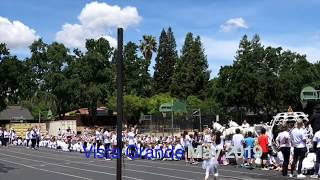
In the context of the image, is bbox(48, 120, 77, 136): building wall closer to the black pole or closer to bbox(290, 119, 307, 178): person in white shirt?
bbox(290, 119, 307, 178): person in white shirt

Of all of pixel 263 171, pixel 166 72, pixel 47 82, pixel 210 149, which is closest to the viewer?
pixel 210 149

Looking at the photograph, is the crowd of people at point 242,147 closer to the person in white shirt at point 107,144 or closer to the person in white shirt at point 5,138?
the person in white shirt at point 107,144

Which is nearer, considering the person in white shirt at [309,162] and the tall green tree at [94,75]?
the person in white shirt at [309,162]

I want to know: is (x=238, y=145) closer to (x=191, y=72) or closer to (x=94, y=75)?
(x=94, y=75)

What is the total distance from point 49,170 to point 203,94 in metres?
65.9

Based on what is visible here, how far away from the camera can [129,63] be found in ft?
281

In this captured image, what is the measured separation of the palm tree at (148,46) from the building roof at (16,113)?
32936 millimetres

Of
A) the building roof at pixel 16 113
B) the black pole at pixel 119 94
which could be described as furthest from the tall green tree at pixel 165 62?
the black pole at pixel 119 94

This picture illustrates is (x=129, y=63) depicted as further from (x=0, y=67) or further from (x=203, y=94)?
(x=0, y=67)

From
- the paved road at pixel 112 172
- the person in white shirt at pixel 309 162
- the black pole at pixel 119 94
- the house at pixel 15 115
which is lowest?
the paved road at pixel 112 172

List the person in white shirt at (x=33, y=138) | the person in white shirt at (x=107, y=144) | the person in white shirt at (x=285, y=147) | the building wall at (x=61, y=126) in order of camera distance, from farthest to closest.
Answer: the building wall at (x=61, y=126), the person in white shirt at (x=33, y=138), the person in white shirt at (x=107, y=144), the person in white shirt at (x=285, y=147)

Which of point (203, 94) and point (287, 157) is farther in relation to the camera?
point (203, 94)

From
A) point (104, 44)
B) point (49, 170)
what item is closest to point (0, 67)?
point (104, 44)

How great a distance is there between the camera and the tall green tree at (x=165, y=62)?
355 ft
